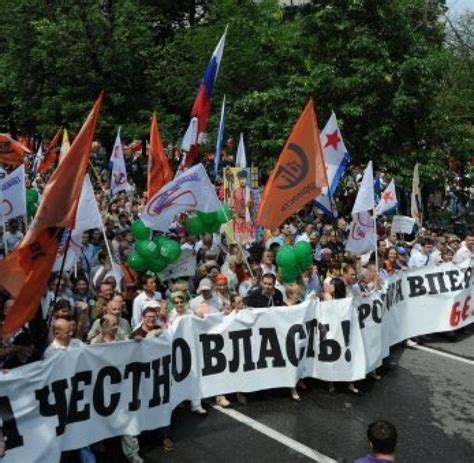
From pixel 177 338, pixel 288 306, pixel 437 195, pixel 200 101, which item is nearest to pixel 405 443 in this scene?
pixel 288 306

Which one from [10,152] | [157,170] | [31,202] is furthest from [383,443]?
[10,152]

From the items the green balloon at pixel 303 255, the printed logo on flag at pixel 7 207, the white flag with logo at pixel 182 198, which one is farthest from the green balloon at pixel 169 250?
the printed logo on flag at pixel 7 207

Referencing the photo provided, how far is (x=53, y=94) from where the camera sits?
25.6 metres

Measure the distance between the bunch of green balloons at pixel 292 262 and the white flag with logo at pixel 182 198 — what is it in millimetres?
1615

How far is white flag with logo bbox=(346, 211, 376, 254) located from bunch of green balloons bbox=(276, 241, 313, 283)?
1262mm

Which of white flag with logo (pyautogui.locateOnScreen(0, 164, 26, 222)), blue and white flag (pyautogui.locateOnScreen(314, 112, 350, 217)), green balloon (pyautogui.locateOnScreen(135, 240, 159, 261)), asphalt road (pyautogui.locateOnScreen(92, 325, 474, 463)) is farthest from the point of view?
blue and white flag (pyautogui.locateOnScreen(314, 112, 350, 217))

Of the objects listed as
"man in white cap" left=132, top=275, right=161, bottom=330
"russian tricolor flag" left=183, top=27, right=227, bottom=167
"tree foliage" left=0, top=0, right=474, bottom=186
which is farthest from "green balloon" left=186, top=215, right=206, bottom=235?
"tree foliage" left=0, top=0, right=474, bottom=186

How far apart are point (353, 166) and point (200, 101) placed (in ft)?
33.6

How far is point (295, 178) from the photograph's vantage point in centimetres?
946

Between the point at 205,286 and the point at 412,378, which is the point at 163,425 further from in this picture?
the point at 412,378

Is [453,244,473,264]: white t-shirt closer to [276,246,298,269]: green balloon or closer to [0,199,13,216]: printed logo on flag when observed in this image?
[276,246,298,269]: green balloon

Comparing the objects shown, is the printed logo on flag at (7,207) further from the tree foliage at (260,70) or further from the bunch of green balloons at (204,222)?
the tree foliage at (260,70)

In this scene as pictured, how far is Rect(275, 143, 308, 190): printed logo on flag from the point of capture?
9.42 m

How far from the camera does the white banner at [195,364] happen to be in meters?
5.93
